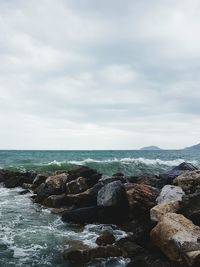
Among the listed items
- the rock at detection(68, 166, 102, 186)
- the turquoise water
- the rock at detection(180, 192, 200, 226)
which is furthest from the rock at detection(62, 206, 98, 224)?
the turquoise water

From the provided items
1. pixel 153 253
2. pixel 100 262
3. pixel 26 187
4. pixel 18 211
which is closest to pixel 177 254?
pixel 153 253

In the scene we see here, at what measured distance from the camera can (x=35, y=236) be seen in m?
11.2

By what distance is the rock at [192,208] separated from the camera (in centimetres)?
1061

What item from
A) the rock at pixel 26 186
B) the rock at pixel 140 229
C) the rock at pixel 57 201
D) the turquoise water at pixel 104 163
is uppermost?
the turquoise water at pixel 104 163

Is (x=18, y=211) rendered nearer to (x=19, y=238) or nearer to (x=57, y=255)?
(x=19, y=238)

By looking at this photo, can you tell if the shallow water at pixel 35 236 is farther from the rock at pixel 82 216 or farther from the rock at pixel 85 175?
the rock at pixel 85 175

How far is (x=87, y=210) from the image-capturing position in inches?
517

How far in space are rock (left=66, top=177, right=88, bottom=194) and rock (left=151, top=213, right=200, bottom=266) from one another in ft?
22.0

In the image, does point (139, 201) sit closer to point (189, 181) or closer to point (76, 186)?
point (189, 181)

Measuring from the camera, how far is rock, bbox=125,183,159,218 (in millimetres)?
12703

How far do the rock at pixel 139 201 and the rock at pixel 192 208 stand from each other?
1510 millimetres

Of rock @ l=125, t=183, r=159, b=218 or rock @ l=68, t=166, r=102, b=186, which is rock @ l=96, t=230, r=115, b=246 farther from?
rock @ l=68, t=166, r=102, b=186

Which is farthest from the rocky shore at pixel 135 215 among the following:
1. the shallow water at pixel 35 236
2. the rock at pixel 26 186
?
the rock at pixel 26 186

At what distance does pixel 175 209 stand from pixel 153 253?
6.76 feet
